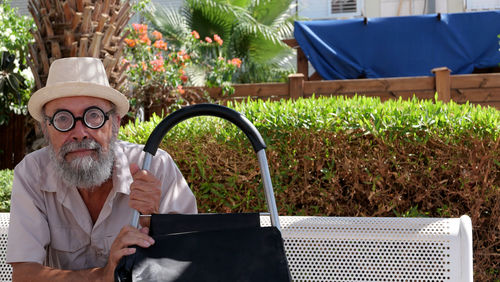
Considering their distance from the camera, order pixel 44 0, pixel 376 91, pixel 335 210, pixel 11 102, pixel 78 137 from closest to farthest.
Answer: pixel 78 137, pixel 335 210, pixel 44 0, pixel 376 91, pixel 11 102

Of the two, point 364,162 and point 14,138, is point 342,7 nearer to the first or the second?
point 14,138

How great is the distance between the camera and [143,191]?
2.08m

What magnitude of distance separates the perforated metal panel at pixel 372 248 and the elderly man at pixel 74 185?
20.3 inches

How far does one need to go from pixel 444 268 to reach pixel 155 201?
114cm

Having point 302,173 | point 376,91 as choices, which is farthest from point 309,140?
point 376,91

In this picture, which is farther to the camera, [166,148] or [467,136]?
[166,148]

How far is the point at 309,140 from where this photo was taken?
386 centimetres

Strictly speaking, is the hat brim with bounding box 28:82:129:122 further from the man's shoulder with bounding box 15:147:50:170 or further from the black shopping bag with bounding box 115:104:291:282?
the black shopping bag with bounding box 115:104:291:282

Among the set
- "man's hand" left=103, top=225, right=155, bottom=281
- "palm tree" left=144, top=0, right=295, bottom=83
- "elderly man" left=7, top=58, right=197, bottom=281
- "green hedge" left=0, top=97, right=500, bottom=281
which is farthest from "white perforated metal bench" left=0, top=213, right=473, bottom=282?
"palm tree" left=144, top=0, right=295, bottom=83

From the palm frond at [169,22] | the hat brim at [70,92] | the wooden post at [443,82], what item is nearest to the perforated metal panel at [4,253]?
the hat brim at [70,92]

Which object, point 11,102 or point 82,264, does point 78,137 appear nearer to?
point 82,264

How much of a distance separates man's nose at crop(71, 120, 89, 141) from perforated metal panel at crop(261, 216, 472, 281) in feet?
2.72

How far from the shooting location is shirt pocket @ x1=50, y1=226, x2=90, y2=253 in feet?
7.80

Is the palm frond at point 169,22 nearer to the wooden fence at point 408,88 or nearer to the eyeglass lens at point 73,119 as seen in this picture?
the wooden fence at point 408,88
